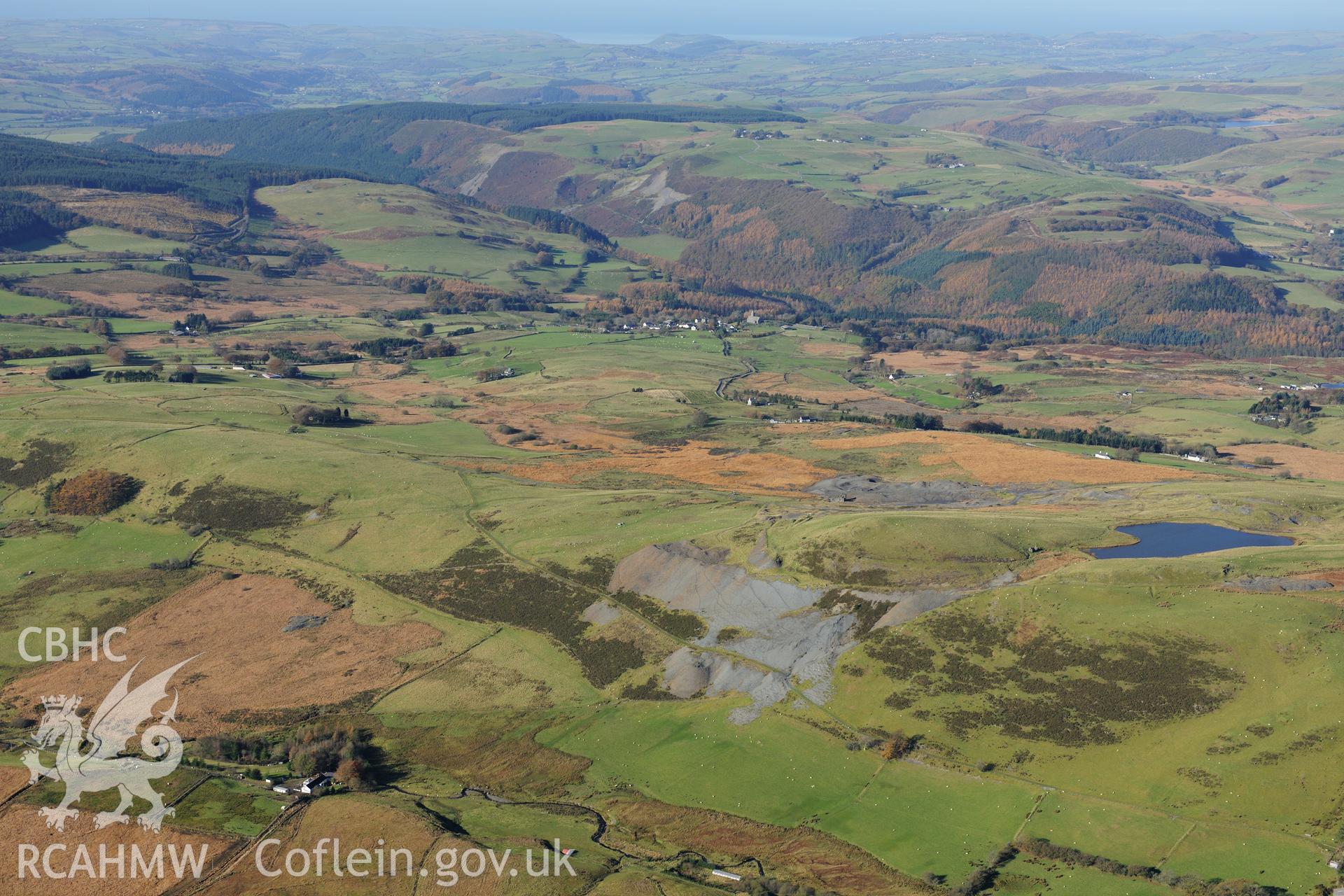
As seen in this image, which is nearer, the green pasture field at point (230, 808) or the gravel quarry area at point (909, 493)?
the green pasture field at point (230, 808)

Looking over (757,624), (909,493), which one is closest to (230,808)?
(757,624)

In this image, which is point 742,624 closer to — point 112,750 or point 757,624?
point 757,624

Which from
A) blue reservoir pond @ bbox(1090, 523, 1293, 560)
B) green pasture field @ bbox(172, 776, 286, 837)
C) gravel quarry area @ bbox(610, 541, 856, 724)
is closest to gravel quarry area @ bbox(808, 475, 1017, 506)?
blue reservoir pond @ bbox(1090, 523, 1293, 560)

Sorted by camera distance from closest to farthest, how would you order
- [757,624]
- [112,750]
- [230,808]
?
[230,808], [112,750], [757,624]

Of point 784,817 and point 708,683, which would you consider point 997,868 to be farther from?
point 708,683

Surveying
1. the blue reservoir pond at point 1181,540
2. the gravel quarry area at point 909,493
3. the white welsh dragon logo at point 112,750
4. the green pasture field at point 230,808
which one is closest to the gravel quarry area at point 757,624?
the blue reservoir pond at point 1181,540

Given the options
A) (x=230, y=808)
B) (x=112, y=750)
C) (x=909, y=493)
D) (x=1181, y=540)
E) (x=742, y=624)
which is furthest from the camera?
(x=909, y=493)

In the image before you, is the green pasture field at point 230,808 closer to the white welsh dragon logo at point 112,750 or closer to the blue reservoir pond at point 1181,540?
the white welsh dragon logo at point 112,750
